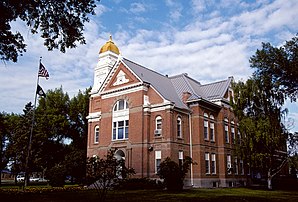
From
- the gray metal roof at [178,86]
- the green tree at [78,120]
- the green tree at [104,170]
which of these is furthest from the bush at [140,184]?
the green tree at [78,120]

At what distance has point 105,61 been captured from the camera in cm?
4297

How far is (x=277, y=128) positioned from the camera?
3080 cm

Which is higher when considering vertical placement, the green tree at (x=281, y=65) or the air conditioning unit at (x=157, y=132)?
the green tree at (x=281, y=65)

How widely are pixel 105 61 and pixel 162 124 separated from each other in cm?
1471

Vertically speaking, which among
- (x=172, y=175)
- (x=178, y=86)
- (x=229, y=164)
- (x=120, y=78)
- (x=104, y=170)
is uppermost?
(x=120, y=78)

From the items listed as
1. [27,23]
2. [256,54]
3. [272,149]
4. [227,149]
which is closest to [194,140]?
[227,149]

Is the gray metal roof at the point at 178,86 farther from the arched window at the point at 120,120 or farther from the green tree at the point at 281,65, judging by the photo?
the green tree at the point at 281,65

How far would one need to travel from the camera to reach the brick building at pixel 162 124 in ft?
108

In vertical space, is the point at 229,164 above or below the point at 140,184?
above

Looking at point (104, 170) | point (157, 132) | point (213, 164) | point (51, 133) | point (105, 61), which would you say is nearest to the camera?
point (104, 170)

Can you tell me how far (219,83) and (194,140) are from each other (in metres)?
10.5

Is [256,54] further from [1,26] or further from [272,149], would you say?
[1,26]

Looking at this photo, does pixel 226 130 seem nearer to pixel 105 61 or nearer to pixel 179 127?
pixel 179 127

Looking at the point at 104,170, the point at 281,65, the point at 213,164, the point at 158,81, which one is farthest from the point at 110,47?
the point at 104,170
